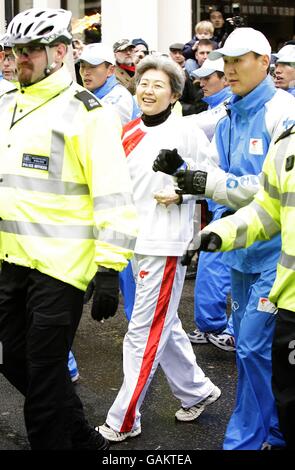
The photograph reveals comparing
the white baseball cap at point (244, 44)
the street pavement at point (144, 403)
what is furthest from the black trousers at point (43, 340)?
the white baseball cap at point (244, 44)

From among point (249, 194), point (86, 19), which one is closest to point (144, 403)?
point (249, 194)

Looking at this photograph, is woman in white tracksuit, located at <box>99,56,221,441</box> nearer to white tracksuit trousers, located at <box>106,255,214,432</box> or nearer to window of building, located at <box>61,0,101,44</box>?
Result: white tracksuit trousers, located at <box>106,255,214,432</box>

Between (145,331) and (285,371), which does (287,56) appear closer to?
(145,331)

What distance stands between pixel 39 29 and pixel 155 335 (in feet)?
5.64

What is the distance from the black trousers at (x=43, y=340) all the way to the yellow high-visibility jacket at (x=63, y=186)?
0.07 metres

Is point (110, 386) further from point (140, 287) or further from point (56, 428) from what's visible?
point (56, 428)

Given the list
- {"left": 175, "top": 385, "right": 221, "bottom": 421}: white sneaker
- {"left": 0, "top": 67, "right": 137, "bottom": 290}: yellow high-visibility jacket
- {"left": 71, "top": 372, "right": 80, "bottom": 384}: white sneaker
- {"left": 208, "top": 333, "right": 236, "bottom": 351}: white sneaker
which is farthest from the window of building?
{"left": 0, "top": 67, "right": 137, "bottom": 290}: yellow high-visibility jacket

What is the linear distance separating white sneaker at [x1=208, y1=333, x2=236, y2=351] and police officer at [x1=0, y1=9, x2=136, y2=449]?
2597 mm

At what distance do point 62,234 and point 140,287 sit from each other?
100 centimetres

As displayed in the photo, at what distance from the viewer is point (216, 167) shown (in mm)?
4645

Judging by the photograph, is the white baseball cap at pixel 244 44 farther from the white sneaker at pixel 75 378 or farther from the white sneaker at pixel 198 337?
the white sneaker at pixel 198 337

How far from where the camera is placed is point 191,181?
164 inches

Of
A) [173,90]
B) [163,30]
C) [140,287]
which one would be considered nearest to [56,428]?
[140,287]
